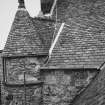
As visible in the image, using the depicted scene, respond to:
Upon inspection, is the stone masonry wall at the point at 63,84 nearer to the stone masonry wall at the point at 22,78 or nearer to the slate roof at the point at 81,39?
the slate roof at the point at 81,39

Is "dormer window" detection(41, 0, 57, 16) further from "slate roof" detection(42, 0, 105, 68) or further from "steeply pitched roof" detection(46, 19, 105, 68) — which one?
"steeply pitched roof" detection(46, 19, 105, 68)

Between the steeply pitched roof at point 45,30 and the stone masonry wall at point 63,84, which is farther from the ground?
the steeply pitched roof at point 45,30

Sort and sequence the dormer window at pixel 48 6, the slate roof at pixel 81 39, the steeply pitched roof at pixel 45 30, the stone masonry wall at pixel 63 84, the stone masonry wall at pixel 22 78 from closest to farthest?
the stone masonry wall at pixel 63 84
the slate roof at pixel 81 39
the stone masonry wall at pixel 22 78
the steeply pitched roof at pixel 45 30
the dormer window at pixel 48 6

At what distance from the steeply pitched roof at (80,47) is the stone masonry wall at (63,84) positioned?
0.26m

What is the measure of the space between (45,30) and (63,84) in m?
2.35

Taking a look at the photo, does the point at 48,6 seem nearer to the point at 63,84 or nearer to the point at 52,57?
the point at 52,57

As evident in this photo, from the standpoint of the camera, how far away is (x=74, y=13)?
1008 cm

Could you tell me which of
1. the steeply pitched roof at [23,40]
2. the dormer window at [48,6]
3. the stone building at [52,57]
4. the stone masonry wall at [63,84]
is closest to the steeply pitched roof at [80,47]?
the stone building at [52,57]

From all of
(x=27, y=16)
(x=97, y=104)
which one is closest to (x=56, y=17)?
(x=27, y=16)

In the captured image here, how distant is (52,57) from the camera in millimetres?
8227

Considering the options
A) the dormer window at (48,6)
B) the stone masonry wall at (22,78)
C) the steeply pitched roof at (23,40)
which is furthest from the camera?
the dormer window at (48,6)

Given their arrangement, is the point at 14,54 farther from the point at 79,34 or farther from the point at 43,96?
the point at 79,34

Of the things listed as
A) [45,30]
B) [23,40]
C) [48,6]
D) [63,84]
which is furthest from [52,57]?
[48,6]

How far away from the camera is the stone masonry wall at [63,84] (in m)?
7.91
